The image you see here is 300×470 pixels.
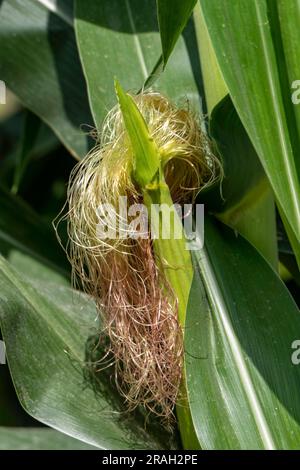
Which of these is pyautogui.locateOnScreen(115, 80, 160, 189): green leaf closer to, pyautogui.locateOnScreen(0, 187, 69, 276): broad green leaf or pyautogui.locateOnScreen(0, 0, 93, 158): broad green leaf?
pyautogui.locateOnScreen(0, 0, 93, 158): broad green leaf

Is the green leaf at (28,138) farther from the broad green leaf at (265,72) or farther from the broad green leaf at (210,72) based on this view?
the broad green leaf at (265,72)

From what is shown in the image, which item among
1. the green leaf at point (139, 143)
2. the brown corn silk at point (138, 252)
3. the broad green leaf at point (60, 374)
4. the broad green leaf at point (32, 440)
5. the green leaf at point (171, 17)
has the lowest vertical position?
the broad green leaf at point (32, 440)

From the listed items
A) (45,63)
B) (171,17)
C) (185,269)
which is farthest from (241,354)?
(45,63)

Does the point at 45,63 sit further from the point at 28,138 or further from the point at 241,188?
the point at 241,188

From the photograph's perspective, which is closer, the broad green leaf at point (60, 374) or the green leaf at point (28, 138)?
the broad green leaf at point (60, 374)

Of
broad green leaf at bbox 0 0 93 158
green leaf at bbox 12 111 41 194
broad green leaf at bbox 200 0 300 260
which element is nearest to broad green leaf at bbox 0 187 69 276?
green leaf at bbox 12 111 41 194

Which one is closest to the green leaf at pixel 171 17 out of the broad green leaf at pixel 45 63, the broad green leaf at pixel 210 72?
the broad green leaf at pixel 210 72
